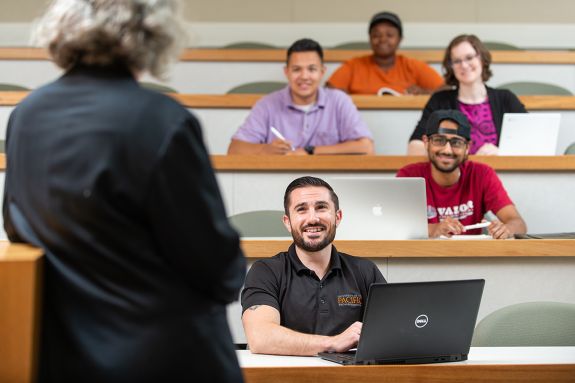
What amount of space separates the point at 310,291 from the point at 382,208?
59cm

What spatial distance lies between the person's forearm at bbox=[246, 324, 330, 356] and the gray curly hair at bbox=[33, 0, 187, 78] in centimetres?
119

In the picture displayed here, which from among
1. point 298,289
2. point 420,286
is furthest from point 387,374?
point 298,289

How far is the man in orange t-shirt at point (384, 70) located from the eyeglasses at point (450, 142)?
169cm

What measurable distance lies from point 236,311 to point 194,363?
1.89m

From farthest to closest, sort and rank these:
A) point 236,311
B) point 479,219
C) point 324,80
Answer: point 324,80 → point 479,219 → point 236,311

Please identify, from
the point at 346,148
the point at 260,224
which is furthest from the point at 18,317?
the point at 346,148

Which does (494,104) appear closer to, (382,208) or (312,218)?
(382,208)

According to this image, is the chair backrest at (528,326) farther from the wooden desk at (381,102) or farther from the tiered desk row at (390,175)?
the wooden desk at (381,102)

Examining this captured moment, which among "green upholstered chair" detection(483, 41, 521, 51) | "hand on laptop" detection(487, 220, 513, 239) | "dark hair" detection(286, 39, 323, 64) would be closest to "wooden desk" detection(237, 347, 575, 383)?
"hand on laptop" detection(487, 220, 513, 239)

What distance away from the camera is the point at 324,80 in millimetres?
6102

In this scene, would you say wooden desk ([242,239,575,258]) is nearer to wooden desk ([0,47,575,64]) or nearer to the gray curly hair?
the gray curly hair

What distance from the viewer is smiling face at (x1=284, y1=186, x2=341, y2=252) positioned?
Answer: 2896 mm

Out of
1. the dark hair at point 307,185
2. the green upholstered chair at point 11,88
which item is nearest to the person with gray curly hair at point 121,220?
the dark hair at point 307,185

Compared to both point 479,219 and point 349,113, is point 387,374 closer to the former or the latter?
point 479,219
